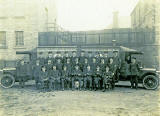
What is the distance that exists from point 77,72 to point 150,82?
12.8 feet

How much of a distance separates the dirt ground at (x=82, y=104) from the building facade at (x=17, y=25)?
1109cm

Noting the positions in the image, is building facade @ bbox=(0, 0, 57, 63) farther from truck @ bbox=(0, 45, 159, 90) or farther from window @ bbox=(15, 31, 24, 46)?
truck @ bbox=(0, 45, 159, 90)

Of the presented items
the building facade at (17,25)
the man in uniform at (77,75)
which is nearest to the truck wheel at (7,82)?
the man in uniform at (77,75)

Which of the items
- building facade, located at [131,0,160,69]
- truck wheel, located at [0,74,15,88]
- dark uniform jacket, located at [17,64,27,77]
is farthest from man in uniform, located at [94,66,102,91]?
building facade, located at [131,0,160,69]

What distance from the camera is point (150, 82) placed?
1095cm

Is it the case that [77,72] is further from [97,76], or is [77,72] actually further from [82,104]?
[82,104]

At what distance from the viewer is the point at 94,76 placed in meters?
10.6

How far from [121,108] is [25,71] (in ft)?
20.8

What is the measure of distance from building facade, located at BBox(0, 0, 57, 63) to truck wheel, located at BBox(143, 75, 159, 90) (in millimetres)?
12282

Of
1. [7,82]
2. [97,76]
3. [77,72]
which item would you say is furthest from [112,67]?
[7,82]

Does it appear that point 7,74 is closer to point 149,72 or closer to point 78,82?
point 78,82

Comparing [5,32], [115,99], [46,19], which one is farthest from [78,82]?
[46,19]

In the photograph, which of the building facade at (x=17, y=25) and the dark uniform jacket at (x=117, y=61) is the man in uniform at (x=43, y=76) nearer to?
the dark uniform jacket at (x=117, y=61)

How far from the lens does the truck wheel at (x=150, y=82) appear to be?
1084cm
